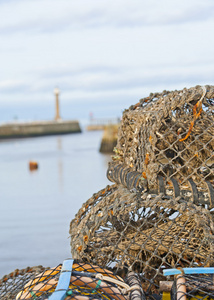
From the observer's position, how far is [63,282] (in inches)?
76.1

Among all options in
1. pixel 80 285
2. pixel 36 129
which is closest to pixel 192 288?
pixel 80 285

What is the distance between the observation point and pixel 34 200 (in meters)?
14.2

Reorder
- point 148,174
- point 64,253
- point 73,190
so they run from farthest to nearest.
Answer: point 73,190, point 64,253, point 148,174

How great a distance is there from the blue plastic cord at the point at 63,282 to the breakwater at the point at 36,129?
59.0 metres

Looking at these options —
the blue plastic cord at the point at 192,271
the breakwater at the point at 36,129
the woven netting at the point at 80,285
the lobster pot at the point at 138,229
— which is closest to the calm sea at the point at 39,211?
the lobster pot at the point at 138,229

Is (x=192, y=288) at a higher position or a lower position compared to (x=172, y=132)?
lower

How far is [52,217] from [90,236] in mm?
8301

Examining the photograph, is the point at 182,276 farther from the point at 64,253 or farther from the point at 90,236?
the point at 64,253

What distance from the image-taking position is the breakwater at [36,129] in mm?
60375

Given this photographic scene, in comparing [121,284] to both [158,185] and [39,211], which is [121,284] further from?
[39,211]

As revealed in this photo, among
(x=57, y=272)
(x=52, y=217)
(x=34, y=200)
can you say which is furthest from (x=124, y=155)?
(x=34, y=200)

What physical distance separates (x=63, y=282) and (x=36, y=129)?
63762 millimetres

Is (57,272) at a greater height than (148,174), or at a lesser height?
lesser

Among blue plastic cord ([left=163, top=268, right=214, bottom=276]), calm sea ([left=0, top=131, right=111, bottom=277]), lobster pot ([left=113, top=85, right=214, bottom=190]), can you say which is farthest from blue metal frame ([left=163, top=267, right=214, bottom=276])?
calm sea ([left=0, top=131, right=111, bottom=277])
